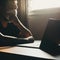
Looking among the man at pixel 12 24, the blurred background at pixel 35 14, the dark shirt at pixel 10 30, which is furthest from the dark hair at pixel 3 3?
the blurred background at pixel 35 14

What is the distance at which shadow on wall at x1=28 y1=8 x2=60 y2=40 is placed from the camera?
1691 millimetres

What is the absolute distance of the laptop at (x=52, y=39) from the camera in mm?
1047

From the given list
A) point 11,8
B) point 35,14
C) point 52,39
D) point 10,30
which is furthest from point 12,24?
point 52,39

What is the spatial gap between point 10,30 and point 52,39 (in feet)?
1.93

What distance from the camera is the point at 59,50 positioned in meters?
1.01

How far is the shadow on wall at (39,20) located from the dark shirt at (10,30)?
301mm

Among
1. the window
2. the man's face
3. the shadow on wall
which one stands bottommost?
the shadow on wall

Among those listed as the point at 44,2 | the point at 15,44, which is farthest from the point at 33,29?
the point at 15,44

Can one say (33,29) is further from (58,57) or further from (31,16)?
(58,57)

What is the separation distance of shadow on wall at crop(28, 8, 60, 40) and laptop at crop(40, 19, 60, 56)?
564 mm

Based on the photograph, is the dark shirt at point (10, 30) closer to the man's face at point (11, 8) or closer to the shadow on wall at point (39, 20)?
the man's face at point (11, 8)

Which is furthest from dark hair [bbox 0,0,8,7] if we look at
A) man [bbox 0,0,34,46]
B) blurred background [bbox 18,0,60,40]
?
blurred background [bbox 18,0,60,40]

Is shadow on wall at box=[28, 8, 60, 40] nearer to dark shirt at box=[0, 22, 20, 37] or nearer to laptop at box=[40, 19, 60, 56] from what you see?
dark shirt at box=[0, 22, 20, 37]

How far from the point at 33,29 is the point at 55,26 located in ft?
2.50
